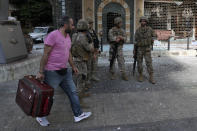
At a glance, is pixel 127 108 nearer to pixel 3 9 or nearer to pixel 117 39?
pixel 117 39

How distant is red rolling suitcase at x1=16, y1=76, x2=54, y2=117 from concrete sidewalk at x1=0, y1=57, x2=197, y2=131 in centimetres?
47

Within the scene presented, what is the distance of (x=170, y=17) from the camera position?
55.7ft

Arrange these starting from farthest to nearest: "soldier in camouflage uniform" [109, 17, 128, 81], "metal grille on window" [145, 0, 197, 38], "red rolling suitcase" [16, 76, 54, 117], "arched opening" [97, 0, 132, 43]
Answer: "arched opening" [97, 0, 132, 43]
"metal grille on window" [145, 0, 197, 38]
"soldier in camouflage uniform" [109, 17, 128, 81]
"red rolling suitcase" [16, 76, 54, 117]

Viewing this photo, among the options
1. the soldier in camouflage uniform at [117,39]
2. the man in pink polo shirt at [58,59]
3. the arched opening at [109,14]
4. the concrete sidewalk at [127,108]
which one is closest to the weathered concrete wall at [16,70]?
the concrete sidewalk at [127,108]

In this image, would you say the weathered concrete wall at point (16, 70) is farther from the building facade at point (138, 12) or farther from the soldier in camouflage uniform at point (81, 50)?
the building facade at point (138, 12)

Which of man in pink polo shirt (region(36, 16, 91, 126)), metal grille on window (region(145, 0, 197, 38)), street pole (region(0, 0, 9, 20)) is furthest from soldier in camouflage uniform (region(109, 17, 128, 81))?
metal grille on window (region(145, 0, 197, 38))

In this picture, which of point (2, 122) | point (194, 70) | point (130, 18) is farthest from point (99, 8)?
point (2, 122)

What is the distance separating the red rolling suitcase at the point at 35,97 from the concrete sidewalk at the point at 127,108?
473mm

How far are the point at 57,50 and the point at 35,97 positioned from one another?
767 mm

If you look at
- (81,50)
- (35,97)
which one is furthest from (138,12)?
(35,97)

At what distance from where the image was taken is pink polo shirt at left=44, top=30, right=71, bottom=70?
151 inches

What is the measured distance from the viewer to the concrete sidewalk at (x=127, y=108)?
4227 millimetres

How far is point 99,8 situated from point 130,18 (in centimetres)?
224

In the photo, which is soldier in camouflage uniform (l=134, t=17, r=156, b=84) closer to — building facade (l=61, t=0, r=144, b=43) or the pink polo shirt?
the pink polo shirt
